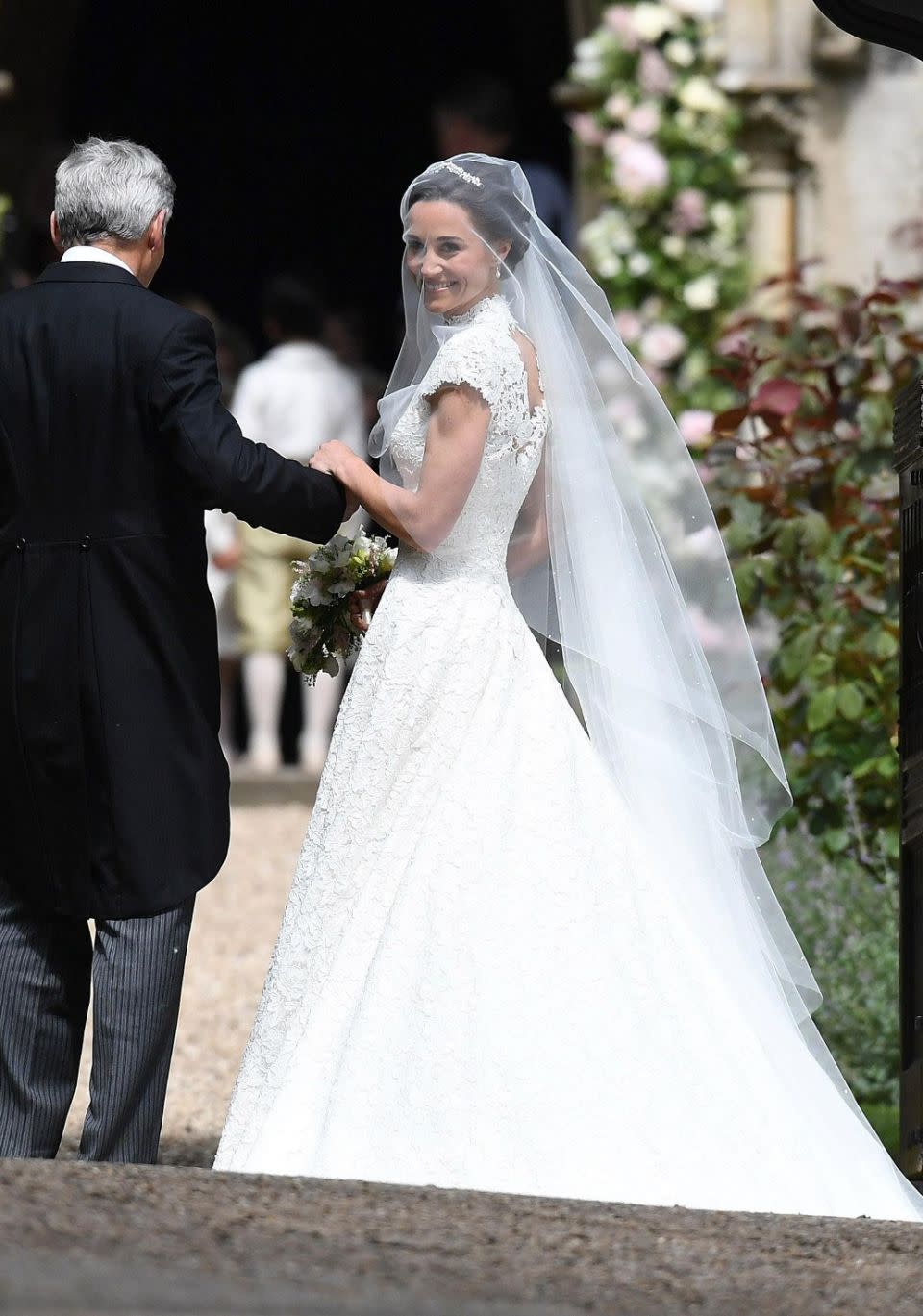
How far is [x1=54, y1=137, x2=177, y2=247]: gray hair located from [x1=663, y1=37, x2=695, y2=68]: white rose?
489 centimetres

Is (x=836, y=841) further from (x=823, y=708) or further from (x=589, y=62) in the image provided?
(x=589, y=62)

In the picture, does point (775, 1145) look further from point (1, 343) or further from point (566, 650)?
point (1, 343)

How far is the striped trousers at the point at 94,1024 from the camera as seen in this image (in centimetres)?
364

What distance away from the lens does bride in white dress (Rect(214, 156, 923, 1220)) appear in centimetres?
363

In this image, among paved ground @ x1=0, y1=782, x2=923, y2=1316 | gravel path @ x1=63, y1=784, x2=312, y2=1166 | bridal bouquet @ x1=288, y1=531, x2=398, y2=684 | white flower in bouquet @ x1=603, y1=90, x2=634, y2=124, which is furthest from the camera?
white flower in bouquet @ x1=603, y1=90, x2=634, y2=124

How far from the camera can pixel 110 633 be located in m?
3.62

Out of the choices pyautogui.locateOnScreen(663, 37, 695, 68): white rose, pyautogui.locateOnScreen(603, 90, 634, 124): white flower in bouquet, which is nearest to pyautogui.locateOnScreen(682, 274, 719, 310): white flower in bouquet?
pyautogui.locateOnScreen(603, 90, 634, 124): white flower in bouquet

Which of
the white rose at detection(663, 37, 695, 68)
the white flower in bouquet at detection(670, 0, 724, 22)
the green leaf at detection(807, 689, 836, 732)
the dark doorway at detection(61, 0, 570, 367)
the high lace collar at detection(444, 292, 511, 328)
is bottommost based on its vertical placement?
the dark doorway at detection(61, 0, 570, 367)

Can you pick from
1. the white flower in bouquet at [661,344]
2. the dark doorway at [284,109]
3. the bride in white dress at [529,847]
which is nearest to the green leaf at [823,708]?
the bride in white dress at [529,847]

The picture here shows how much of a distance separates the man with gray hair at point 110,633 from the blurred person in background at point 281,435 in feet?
15.4

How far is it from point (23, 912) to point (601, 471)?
126cm

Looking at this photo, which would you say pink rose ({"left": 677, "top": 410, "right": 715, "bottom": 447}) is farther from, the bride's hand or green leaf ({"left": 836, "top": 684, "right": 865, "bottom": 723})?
the bride's hand

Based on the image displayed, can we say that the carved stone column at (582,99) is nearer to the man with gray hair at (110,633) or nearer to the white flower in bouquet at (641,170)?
the white flower in bouquet at (641,170)

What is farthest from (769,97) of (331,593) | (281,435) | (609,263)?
(331,593)
